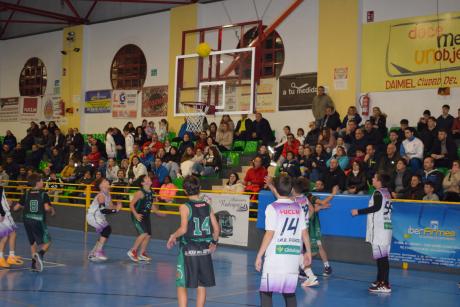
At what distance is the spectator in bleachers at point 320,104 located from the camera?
789 inches

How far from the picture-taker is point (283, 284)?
675 centimetres

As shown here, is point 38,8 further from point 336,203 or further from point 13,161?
point 336,203

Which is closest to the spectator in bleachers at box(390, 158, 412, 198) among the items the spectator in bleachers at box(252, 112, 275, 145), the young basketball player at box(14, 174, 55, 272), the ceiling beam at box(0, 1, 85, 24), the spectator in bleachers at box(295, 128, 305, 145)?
the spectator in bleachers at box(295, 128, 305, 145)

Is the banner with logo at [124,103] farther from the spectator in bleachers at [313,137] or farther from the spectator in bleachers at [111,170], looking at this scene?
the spectator in bleachers at [313,137]

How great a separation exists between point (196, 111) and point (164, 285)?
10173 mm

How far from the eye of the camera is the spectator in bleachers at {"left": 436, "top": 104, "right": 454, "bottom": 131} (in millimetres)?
16809

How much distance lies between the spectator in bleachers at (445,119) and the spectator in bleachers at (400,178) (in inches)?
93.0

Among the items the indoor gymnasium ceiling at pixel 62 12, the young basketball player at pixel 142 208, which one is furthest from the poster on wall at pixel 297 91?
the young basketball player at pixel 142 208

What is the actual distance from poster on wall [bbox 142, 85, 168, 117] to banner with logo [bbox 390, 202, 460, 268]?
46.1 ft

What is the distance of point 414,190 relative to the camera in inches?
555

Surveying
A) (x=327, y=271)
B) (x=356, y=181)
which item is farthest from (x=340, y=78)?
(x=327, y=271)

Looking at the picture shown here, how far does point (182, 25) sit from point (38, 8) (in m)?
9.18

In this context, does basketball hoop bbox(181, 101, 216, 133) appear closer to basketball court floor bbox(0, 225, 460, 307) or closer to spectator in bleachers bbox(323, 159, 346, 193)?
spectator in bleachers bbox(323, 159, 346, 193)

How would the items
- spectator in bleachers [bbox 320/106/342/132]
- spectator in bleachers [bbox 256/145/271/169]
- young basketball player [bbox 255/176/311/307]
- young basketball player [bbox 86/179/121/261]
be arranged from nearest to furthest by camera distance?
young basketball player [bbox 255/176/311/307] → young basketball player [bbox 86/179/121/261] → spectator in bleachers [bbox 256/145/271/169] → spectator in bleachers [bbox 320/106/342/132]
